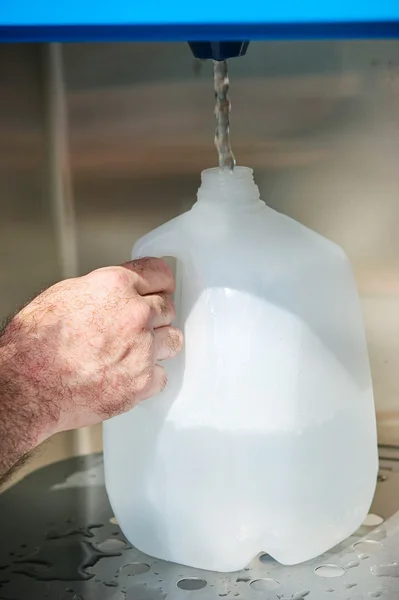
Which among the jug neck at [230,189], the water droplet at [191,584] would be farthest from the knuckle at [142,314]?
the water droplet at [191,584]

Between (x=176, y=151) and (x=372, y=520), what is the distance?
457 mm

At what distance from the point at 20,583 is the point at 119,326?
256mm

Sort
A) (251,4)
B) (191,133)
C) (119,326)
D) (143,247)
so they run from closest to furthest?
(251,4) → (119,326) → (143,247) → (191,133)

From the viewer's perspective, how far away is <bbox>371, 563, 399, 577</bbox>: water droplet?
807 mm

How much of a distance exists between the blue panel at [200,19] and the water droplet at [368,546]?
48 cm

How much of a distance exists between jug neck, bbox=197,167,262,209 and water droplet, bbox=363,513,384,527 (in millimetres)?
330

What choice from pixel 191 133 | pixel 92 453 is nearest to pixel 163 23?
pixel 191 133

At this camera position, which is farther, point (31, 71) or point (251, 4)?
point (31, 71)

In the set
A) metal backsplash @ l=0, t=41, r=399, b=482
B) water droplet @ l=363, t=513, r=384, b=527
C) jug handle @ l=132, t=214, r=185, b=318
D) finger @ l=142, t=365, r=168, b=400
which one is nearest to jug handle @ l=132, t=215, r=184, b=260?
jug handle @ l=132, t=214, r=185, b=318

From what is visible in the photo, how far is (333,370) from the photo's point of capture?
0.82m

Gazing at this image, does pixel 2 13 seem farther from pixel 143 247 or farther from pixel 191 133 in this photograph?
pixel 191 133

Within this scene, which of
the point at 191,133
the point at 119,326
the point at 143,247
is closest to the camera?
the point at 119,326

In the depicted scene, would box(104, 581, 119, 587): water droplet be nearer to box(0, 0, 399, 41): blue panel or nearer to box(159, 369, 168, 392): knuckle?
box(159, 369, 168, 392): knuckle

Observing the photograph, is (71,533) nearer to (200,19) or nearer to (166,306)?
(166,306)
